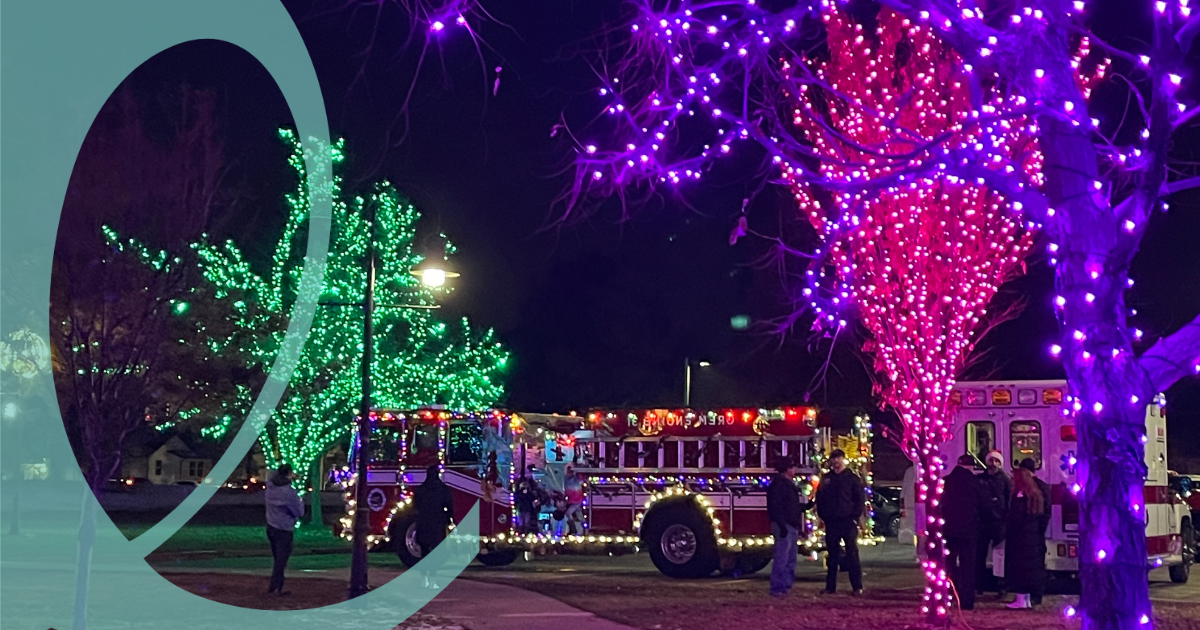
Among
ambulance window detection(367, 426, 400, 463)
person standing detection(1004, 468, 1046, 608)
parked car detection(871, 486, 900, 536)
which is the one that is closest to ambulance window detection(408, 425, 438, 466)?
ambulance window detection(367, 426, 400, 463)

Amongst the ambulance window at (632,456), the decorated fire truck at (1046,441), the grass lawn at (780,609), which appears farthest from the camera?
the ambulance window at (632,456)

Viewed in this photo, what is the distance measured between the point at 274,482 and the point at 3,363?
6591mm

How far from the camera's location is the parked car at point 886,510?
31.5 m

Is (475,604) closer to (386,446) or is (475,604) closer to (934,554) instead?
(934,554)

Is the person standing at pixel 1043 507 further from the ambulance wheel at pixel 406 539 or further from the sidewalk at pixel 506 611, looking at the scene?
the ambulance wheel at pixel 406 539

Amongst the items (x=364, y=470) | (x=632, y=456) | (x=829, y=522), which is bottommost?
(x=829, y=522)

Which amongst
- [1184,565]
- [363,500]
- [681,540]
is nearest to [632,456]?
[681,540]

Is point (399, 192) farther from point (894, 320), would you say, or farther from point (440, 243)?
point (894, 320)

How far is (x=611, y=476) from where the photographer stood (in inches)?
786

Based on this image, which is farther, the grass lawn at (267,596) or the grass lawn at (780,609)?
the grass lawn at (267,596)

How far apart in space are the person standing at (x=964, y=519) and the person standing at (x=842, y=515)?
1.65 m

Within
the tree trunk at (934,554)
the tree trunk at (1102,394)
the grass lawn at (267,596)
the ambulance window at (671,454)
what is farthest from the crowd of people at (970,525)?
the tree trunk at (1102,394)

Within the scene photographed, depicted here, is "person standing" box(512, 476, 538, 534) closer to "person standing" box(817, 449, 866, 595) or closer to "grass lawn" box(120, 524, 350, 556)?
"person standing" box(817, 449, 866, 595)

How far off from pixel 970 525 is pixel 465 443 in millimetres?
9337
